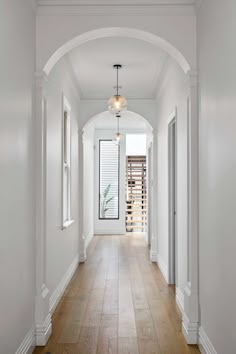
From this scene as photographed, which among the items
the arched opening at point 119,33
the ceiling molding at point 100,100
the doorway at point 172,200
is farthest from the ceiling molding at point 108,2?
the ceiling molding at point 100,100

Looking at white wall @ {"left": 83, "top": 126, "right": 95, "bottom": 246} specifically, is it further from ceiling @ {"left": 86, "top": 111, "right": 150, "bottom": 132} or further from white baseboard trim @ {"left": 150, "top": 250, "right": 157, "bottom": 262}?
white baseboard trim @ {"left": 150, "top": 250, "right": 157, "bottom": 262}

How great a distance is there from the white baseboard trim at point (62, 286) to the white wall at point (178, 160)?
1365mm

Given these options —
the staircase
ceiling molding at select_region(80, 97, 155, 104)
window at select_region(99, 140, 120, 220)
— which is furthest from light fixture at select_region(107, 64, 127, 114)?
the staircase

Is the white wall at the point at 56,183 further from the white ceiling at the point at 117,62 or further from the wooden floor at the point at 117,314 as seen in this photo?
the wooden floor at the point at 117,314

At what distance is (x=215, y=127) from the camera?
2.75 m

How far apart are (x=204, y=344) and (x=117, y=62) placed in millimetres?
3617

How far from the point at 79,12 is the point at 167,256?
343 centimetres

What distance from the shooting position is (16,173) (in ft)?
8.98

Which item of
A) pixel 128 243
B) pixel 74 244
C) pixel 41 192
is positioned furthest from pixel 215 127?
pixel 128 243

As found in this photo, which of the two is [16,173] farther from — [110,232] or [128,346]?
[110,232]

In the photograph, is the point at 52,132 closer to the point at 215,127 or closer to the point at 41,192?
the point at 41,192

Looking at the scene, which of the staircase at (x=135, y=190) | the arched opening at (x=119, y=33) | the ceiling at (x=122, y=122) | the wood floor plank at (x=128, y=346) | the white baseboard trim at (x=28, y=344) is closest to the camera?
the white baseboard trim at (x=28, y=344)

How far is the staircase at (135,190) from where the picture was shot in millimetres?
11453

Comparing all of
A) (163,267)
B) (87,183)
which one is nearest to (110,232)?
(87,183)
